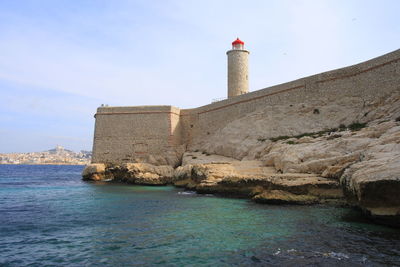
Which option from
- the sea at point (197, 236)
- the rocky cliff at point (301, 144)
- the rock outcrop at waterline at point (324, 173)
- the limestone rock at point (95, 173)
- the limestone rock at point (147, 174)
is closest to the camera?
the sea at point (197, 236)

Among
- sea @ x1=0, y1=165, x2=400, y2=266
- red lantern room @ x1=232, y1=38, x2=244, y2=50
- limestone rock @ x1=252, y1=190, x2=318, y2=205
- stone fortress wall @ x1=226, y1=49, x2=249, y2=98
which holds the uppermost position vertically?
red lantern room @ x1=232, y1=38, x2=244, y2=50

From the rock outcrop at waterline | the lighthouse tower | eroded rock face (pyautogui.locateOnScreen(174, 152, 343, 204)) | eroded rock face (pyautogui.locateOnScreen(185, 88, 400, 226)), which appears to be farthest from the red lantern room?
eroded rock face (pyautogui.locateOnScreen(174, 152, 343, 204))

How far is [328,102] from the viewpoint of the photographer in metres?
19.8

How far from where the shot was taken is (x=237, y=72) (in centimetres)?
2889

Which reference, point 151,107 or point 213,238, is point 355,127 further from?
point 151,107

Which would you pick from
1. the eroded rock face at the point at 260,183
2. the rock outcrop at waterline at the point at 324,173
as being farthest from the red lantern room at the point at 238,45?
the eroded rock face at the point at 260,183

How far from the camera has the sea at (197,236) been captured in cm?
631

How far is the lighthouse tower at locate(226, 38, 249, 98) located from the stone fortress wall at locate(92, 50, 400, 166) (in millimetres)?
3008

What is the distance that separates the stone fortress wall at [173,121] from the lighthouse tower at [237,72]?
3008mm

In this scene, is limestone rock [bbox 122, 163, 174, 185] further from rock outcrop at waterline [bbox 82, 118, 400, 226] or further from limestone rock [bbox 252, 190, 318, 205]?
limestone rock [bbox 252, 190, 318, 205]

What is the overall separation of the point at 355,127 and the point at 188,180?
9.09 metres

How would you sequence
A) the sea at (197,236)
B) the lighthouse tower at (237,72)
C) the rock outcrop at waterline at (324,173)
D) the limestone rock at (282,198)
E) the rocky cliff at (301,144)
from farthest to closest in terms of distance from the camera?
1. the lighthouse tower at (237,72)
2. the limestone rock at (282,198)
3. the rocky cliff at (301,144)
4. the rock outcrop at waterline at (324,173)
5. the sea at (197,236)

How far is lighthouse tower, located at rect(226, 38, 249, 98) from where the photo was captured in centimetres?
2881

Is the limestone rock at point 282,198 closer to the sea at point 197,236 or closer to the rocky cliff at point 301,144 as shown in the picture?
the rocky cliff at point 301,144
